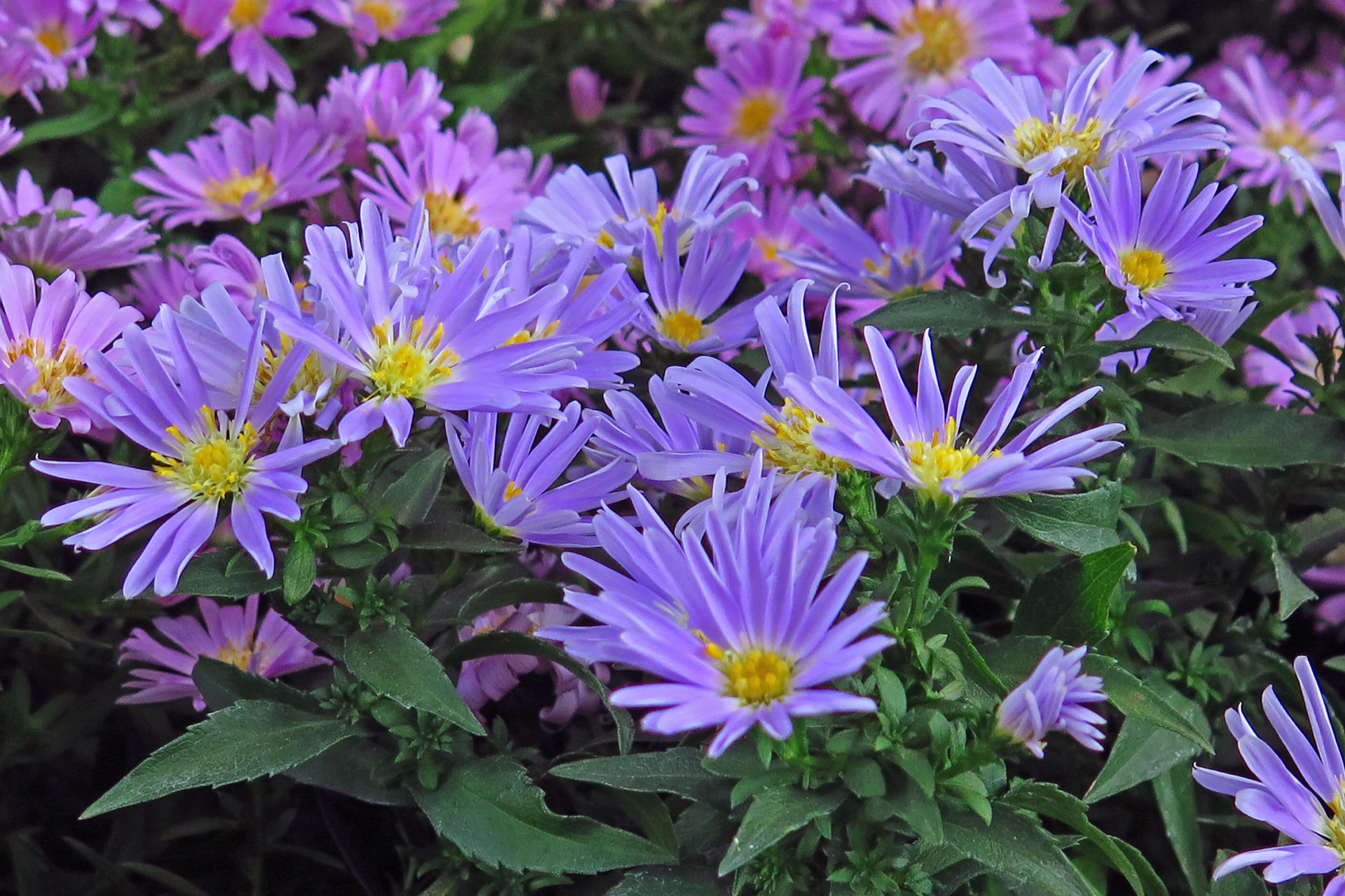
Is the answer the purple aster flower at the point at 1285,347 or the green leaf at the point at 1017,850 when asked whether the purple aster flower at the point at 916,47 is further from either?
the green leaf at the point at 1017,850

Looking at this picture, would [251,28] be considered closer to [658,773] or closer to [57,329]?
[57,329]

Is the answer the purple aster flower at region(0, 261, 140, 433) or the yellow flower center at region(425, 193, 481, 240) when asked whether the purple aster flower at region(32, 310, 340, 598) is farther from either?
the yellow flower center at region(425, 193, 481, 240)

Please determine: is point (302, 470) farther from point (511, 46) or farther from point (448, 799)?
point (511, 46)

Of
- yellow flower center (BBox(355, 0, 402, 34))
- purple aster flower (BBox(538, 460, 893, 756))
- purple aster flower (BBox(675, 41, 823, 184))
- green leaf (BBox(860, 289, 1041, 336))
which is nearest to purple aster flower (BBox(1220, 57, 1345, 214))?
purple aster flower (BBox(675, 41, 823, 184))

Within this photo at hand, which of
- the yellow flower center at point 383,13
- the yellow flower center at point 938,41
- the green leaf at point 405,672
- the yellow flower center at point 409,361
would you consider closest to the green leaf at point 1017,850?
the green leaf at point 405,672

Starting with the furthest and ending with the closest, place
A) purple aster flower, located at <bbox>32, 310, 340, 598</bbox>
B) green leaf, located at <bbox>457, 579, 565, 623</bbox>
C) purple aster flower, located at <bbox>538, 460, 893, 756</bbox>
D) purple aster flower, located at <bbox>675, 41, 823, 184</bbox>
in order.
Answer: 1. purple aster flower, located at <bbox>675, 41, 823, 184</bbox>
2. green leaf, located at <bbox>457, 579, 565, 623</bbox>
3. purple aster flower, located at <bbox>32, 310, 340, 598</bbox>
4. purple aster flower, located at <bbox>538, 460, 893, 756</bbox>

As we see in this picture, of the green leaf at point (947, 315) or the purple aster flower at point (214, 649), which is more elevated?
the green leaf at point (947, 315)

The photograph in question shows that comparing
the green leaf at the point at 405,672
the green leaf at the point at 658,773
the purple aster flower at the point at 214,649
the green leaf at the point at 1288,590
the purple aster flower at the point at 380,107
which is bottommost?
the purple aster flower at the point at 214,649
